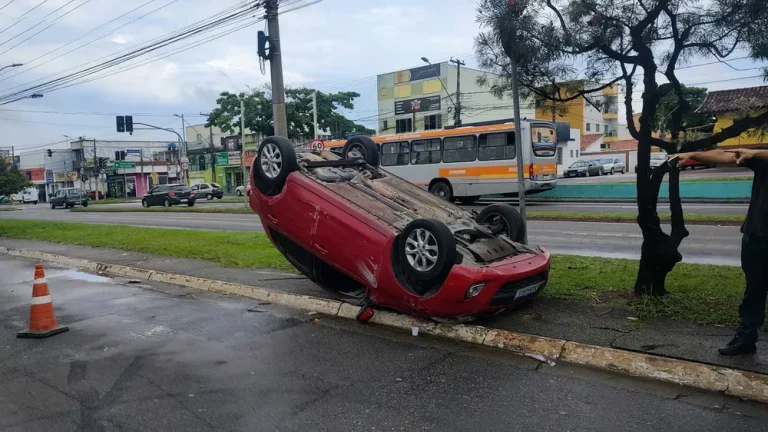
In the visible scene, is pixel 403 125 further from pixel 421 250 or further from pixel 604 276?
pixel 421 250

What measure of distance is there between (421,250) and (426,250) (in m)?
0.05

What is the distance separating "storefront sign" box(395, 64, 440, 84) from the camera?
54.7 metres

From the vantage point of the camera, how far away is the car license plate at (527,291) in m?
5.59

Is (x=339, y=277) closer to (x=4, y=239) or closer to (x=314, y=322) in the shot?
(x=314, y=322)

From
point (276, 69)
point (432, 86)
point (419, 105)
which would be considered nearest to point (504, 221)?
point (276, 69)

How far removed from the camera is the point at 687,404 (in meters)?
4.00

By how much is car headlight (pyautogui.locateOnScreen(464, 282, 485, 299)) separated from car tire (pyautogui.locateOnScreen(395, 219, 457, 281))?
0.85 ft

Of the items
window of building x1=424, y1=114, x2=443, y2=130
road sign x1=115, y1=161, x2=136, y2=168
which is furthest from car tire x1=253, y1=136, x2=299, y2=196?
road sign x1=115, y1=161, x2=136, y2=168

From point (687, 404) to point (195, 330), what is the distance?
4.69 meters

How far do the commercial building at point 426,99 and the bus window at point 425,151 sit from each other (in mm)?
25843

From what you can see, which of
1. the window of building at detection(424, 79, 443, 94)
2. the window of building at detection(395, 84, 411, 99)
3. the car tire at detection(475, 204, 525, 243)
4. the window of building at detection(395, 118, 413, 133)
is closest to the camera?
the car tire at detection(475, 204, 525, 243)

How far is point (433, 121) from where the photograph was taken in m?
53.5

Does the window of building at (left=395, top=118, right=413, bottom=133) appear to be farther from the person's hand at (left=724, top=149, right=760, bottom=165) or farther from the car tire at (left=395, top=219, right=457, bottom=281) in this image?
the person's hand at (left=724, top=149, right=760, bottom=165)

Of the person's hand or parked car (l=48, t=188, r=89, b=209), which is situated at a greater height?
the person's hand
